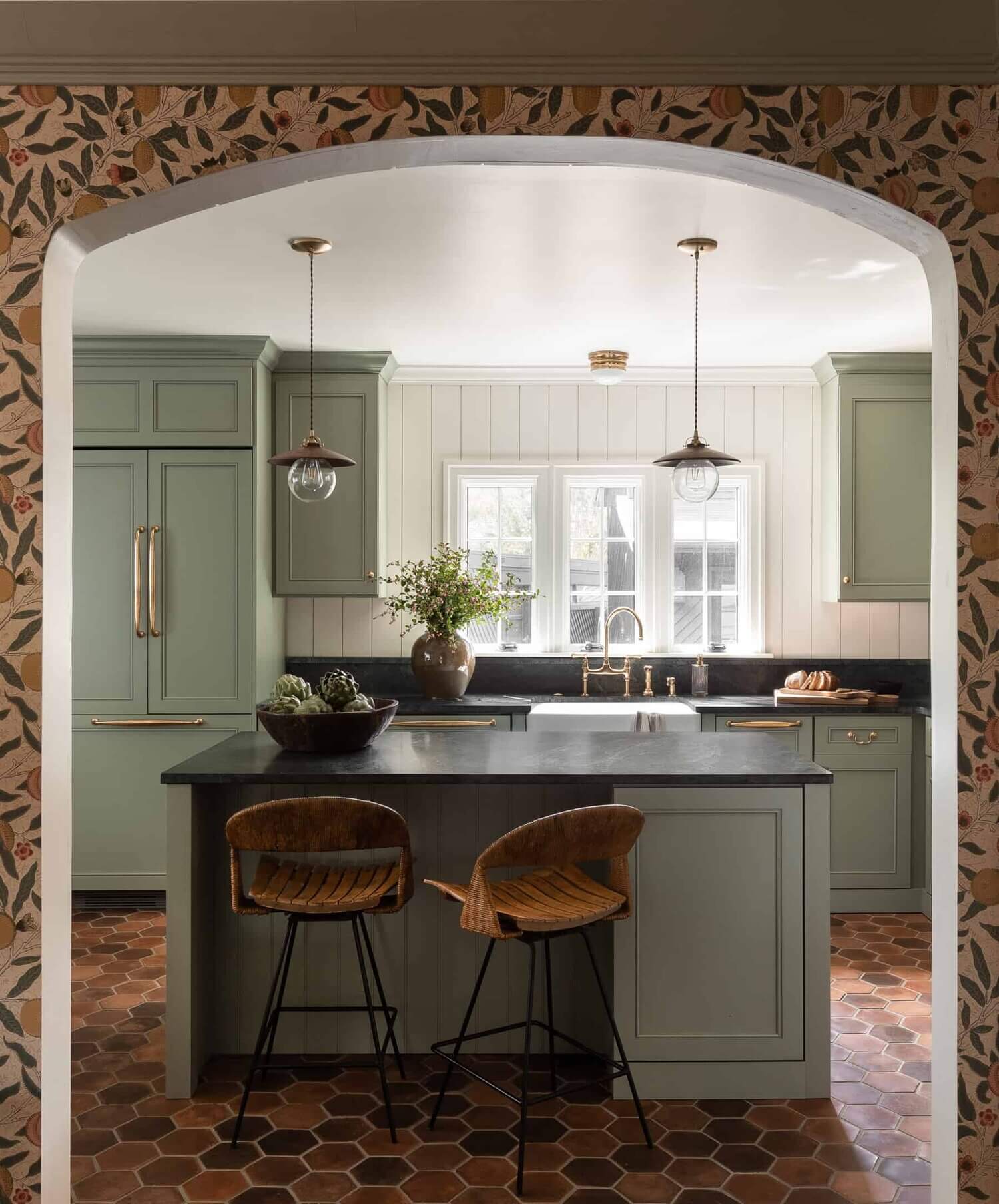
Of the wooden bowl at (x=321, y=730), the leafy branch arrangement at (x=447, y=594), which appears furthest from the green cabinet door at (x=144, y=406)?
the wooden bowl at (x=321, y=730)

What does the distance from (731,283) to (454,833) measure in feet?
7.55

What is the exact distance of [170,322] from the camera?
176 inches

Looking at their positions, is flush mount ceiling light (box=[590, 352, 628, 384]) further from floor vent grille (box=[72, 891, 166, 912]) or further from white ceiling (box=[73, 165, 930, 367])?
floor vent grille (box=[72, 891, 166, 912])

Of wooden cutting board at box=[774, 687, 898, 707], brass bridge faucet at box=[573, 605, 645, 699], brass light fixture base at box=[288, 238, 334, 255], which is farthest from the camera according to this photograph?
brass bridge faucet at box=[573, 605, 645, 699]

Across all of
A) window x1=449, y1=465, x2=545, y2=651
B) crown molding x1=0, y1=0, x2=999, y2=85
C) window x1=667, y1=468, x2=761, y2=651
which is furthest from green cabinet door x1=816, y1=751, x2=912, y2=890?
crown molding x1=0, y1=0, x2=999, y2=85

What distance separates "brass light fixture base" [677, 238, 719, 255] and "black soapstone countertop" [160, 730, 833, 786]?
1654mm

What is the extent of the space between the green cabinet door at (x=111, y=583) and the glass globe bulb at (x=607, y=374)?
84.4 inches

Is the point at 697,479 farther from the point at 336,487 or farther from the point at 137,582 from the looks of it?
the point at 137,582

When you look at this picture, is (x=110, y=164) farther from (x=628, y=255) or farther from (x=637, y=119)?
(x=628, y=255)

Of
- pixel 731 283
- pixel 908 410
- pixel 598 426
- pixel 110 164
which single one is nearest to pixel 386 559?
pixel 598 426

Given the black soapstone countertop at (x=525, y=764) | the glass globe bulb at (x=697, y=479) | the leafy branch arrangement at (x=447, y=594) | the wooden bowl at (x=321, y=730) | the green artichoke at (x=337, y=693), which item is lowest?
the black soapstone countertop at (x=525, y=764)

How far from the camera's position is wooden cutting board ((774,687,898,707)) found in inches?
191

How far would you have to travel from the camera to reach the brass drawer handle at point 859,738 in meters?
4.78

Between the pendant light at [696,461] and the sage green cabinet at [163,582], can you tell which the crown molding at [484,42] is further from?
the sage green cabinet at [163,582]
